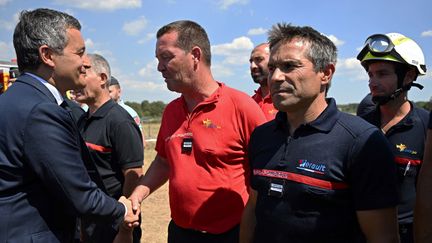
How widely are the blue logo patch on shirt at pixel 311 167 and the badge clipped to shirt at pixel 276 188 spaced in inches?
5.7

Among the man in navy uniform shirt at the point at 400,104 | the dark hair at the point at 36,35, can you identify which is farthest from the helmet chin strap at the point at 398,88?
the dark hair at the point at 36,35

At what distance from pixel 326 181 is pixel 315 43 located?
0.87 meters

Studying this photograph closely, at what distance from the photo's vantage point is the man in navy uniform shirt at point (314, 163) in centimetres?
229

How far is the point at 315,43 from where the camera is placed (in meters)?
2.63

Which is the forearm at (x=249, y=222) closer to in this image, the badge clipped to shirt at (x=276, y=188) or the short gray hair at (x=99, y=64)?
the badge clipped to shirt at (x=276, y=188)

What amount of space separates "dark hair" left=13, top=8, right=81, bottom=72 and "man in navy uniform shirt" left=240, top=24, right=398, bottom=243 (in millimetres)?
1421

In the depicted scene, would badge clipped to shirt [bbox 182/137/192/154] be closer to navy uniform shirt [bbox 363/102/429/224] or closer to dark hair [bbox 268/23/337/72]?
dark hair [bbox 268/23/337/72]

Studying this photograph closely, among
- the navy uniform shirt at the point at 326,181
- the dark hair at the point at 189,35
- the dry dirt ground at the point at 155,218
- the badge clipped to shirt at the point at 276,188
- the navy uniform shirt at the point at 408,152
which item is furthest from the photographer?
the dry dirt ground at the point at 155,218

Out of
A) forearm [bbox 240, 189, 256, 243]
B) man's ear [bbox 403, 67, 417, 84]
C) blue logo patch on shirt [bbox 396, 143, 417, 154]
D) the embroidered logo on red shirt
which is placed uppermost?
man's ear [bbox 403, 67, 417, 84]

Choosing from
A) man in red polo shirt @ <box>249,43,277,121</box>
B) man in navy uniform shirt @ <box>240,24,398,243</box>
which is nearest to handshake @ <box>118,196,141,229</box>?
man in navy uniform shirt @ <box>240,24,398,243</box>

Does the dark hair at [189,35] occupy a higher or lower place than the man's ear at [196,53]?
higher

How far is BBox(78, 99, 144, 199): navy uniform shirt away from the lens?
4414mm

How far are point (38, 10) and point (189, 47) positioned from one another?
131 cm

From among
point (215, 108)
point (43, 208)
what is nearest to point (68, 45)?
point (43, 208)
